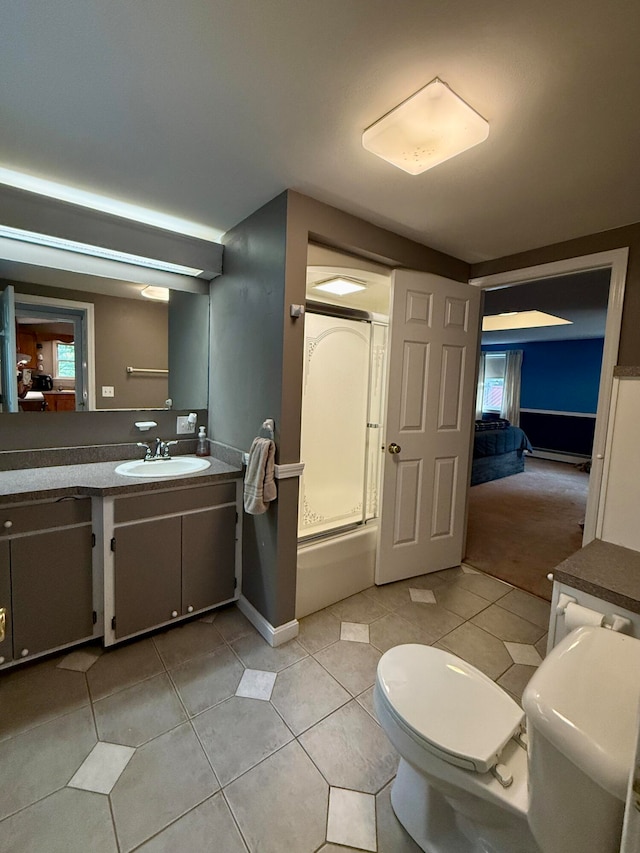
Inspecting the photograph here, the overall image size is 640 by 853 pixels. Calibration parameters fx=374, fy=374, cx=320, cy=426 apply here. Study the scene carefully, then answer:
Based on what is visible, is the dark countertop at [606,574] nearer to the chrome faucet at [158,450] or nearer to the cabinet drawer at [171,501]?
the cabinet drawer at [171,501]

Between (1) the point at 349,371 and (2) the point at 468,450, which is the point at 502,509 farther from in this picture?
(1) the point at 349,371

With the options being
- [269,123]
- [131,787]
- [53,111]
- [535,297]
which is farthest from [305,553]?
[535,297]

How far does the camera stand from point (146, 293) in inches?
88.3

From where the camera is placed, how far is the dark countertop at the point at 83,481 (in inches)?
62.7

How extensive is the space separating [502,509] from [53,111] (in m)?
4.61

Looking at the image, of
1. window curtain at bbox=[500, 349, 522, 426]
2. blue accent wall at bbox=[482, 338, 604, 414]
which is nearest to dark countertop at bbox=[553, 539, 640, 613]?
blue accent wall at bbox=[482, 338, 604, 414]

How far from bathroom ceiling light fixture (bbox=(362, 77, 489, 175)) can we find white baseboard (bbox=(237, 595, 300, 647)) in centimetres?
212

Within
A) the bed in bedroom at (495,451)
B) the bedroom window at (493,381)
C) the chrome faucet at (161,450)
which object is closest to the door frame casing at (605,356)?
the chrome faucet at (161,450)

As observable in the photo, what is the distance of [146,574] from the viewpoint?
185cm

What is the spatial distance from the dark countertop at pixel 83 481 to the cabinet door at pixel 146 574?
20 cm

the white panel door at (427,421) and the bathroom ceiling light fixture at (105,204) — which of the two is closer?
the bathroom ceiling light fixture at (105,204)

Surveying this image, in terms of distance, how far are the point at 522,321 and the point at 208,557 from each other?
5.62 meters

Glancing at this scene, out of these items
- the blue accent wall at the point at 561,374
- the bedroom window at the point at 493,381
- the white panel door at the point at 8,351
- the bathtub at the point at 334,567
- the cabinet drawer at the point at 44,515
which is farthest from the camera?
the bedroom window at the point at 493,381

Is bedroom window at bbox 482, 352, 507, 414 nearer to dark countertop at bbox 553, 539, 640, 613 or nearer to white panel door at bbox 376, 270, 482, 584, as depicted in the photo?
white panel door at bbox 376, 270, 482, 584
